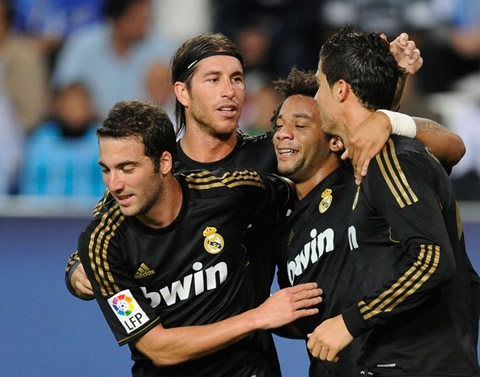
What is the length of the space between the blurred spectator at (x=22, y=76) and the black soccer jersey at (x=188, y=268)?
30.0 feet

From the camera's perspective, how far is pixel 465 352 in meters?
4.43

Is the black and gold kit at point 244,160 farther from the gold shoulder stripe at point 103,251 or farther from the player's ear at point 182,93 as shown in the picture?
the gold shoulder stripe at point 103,251

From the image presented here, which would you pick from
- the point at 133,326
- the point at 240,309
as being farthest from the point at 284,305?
the point at 133,326

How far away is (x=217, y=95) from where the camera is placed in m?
5.90

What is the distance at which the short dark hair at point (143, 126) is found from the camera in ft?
15.6

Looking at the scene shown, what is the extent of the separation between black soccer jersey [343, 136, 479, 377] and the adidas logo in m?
1.01

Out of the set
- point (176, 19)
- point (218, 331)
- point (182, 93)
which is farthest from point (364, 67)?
point (176, 19)

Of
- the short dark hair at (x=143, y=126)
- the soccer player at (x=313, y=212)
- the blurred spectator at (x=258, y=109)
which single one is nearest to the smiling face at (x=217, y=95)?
the soccer player at (x=313, y=212)

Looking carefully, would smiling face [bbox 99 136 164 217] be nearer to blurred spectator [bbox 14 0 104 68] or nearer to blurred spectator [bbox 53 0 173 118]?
blurred spectator [bbox 53 0 173 118]

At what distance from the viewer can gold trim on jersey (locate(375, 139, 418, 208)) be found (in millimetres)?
4195

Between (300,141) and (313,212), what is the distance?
0.48 metres

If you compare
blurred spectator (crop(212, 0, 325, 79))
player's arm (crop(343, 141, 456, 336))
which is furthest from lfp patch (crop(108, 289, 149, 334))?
blurred spectator (crop(212, 0, 325, 79))

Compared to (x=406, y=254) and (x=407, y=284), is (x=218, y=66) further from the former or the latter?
(x=407, y=284)

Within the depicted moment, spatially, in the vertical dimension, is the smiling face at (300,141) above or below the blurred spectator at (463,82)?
below
